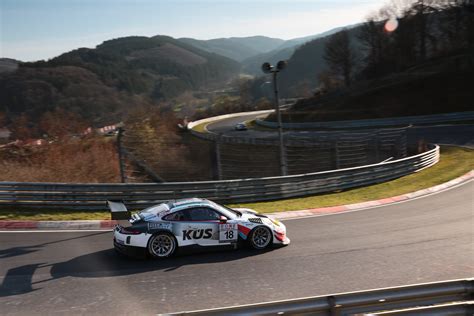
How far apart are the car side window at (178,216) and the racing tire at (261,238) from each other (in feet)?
5.49

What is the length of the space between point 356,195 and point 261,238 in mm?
8343

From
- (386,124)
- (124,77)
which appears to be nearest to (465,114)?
(386,124)

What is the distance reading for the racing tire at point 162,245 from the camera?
10234mm

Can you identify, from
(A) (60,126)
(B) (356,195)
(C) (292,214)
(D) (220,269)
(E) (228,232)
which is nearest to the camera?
(D) (220,269)

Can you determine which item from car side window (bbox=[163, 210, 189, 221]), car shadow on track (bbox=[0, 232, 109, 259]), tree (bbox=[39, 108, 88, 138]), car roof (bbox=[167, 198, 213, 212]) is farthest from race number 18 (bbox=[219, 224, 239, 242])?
tree (bbox=[39, 108, 88, 138])

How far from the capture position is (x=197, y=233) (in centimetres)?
1064

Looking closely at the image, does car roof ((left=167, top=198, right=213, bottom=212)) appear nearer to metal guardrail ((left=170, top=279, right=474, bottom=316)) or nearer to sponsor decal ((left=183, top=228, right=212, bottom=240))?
sponsor decal ((left=183, top=228, right=212, bottom=240))

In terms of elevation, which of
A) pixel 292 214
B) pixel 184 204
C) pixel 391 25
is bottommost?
pixel 292 214

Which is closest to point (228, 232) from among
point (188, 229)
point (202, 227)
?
point (202, 227)

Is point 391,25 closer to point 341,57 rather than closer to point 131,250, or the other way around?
point 341,57

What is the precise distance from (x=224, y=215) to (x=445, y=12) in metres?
82.9

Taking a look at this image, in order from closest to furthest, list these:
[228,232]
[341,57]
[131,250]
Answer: [131,250], [228,232], [341,57]

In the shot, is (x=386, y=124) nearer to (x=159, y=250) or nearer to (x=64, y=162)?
(x=64, y=162)

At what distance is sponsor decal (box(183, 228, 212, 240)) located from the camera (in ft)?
34.6
